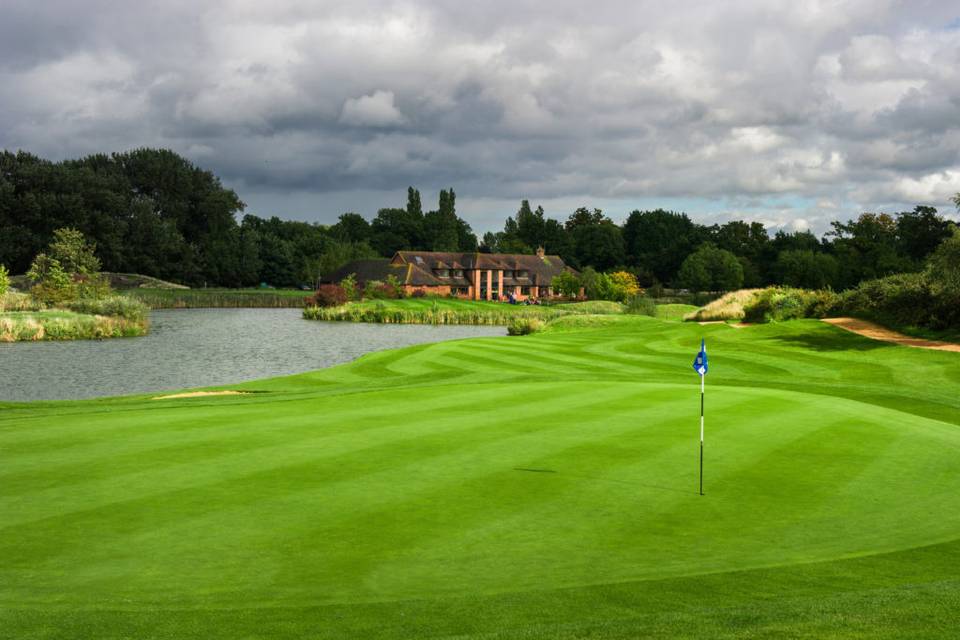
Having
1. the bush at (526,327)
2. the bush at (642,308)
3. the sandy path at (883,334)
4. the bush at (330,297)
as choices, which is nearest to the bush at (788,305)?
the sandy path at (883,334)

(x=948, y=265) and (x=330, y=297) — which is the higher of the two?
(x=948, y=265)

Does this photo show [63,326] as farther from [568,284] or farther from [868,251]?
[868,251]

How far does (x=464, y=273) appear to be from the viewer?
125562 mm

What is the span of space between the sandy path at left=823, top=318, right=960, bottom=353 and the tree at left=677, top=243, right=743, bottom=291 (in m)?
80.6

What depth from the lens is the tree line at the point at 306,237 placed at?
100 meters

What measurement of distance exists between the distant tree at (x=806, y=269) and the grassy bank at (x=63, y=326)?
79.1 m

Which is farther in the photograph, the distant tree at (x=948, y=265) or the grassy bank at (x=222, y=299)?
the grassy bank at (x=222, y=299)

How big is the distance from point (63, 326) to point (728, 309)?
40516 millimetres

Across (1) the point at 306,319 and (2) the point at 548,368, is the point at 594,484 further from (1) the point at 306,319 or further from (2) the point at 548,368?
(1) the point at 306,319

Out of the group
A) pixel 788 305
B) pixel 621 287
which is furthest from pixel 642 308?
pixel 788 305

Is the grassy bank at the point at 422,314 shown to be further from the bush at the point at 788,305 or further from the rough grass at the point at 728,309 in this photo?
the bush at the point at 788,305

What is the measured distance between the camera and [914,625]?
5633 millimetres

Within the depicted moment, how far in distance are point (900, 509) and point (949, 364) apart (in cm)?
1924

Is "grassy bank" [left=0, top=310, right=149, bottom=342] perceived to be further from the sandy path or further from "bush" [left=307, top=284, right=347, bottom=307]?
the sandy path
